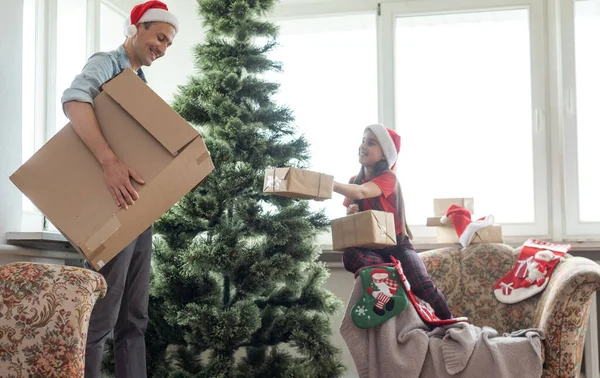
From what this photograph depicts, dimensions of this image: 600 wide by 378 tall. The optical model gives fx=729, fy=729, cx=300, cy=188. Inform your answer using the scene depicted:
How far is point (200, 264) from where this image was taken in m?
2.84

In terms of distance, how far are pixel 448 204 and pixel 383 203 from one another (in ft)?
2.05

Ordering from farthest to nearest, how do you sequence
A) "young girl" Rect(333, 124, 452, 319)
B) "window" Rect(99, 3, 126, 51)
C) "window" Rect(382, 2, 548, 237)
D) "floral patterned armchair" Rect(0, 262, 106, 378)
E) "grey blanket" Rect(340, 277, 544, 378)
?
1. "window" Rect(382, 2, 548, 237)
2. "window" Rect(99, 3, 126, 51)
3. "young girl" Rect(333, 124, 452, 319)
4. "grey blanket" Rect(340, 277, 544, 378)
5. "floral patterned armchair" Rect(0, 262, 106, 378)

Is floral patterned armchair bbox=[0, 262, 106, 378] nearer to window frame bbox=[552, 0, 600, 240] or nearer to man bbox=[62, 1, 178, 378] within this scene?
man bbox=[62, 1, 178, 378]

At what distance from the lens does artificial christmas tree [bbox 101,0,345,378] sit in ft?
9.38

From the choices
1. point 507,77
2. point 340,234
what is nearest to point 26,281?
point 340,234

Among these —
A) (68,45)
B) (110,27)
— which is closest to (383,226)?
(68,45)

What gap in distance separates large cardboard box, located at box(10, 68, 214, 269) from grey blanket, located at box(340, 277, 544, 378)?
1.10 meters

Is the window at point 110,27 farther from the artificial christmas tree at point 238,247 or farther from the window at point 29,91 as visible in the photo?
the artificial christmas tree at point 238,247

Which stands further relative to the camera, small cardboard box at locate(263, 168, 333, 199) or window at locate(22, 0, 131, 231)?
window at locate(22, 0, 131, 231)

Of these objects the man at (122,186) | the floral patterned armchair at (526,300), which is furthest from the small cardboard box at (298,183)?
the floral patterned armchair at (526,300)

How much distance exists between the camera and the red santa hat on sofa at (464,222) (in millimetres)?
3354

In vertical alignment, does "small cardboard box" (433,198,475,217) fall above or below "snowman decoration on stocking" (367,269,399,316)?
above

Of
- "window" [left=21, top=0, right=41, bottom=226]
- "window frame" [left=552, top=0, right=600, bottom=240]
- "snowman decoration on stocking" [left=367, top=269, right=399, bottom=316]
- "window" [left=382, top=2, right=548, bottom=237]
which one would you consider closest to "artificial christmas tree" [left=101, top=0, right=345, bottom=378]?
"snowman decoration on stocking" [left=367, top=269, right=399, bottom=316]

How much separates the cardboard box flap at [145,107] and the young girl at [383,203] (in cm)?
93
